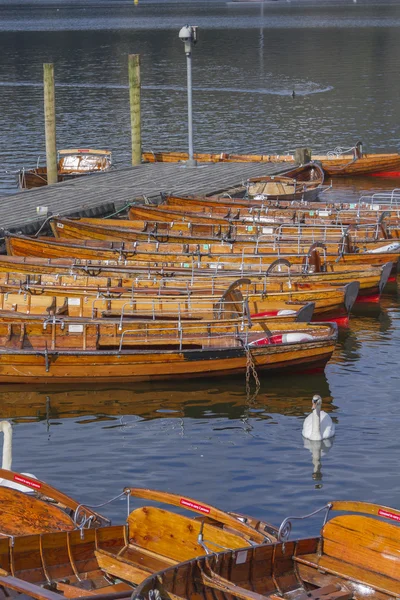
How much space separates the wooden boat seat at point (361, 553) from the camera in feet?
43.0

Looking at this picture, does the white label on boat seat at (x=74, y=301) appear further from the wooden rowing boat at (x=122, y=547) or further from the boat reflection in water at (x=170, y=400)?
the wooden rowing boat at (x=122, y=547)

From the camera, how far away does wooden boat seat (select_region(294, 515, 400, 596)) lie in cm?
1309

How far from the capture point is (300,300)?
25469mm

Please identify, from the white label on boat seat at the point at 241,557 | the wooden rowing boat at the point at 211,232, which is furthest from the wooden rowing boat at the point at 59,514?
the wooden rowing boat at the point at 211,232

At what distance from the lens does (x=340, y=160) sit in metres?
49.9

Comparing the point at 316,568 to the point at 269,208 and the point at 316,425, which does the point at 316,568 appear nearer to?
the point at 316,425

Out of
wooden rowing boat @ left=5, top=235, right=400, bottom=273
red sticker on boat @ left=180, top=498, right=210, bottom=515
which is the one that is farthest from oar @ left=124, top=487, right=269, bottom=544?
wooden rowing boat @ left=5, top=235, right=400, bottom=273

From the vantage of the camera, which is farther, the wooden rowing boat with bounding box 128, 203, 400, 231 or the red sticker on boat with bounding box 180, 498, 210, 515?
the wooden rowing boat with bounding box 128, 203, 400, 231

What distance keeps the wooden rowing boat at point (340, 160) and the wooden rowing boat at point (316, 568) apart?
117 ft

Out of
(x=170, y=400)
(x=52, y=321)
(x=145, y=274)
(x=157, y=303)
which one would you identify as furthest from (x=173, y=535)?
(x=145, y=274)

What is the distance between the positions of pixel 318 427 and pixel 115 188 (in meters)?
20.9

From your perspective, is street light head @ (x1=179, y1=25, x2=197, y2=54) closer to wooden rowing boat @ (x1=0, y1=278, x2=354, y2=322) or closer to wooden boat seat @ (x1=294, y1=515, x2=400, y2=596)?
wooden rowing boat @ (x1=0, y1=278, x2=354, y2=322)

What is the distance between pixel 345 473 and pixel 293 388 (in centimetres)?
461

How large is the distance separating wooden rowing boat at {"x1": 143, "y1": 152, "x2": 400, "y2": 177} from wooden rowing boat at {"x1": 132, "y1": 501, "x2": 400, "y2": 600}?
35628 millimetres
